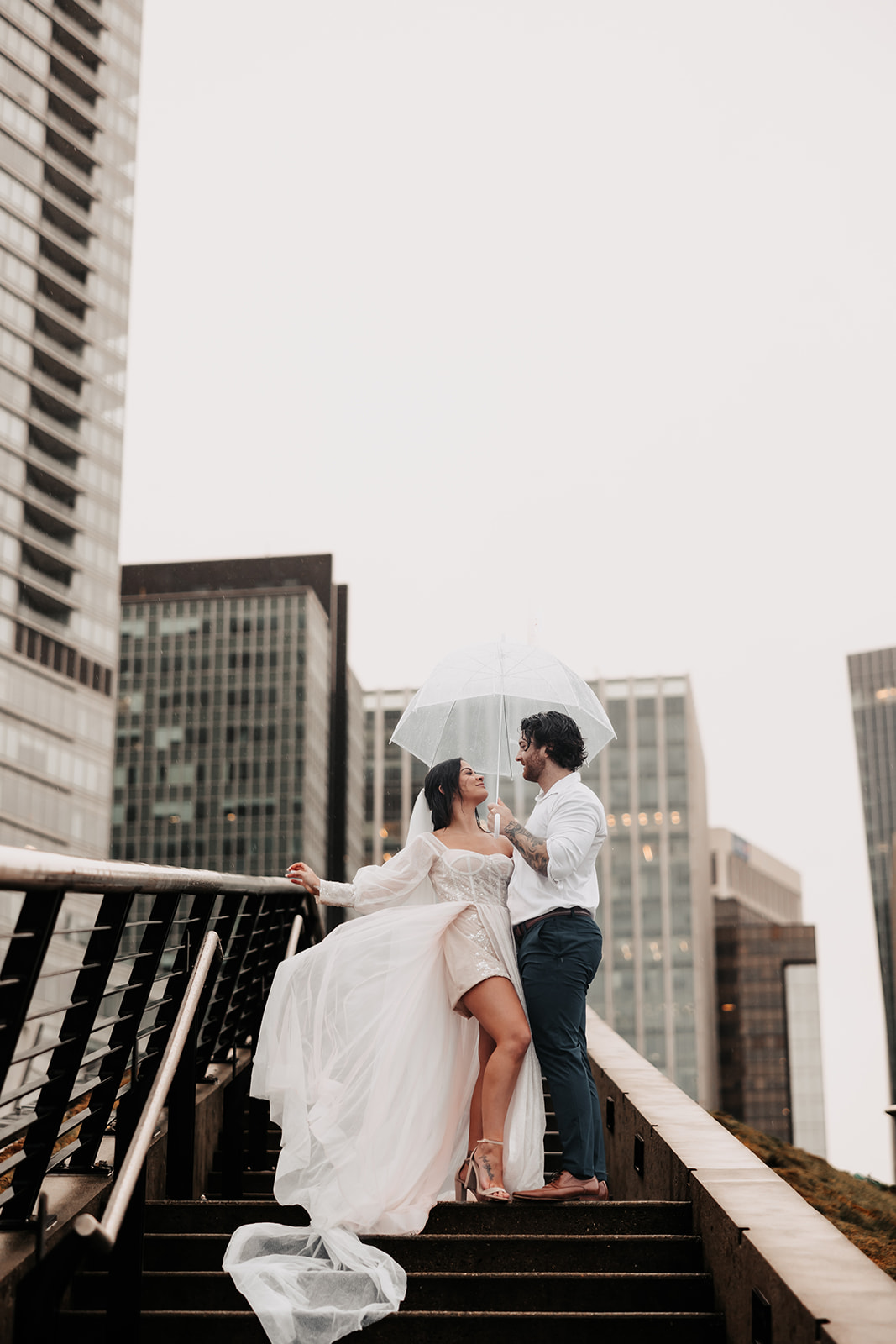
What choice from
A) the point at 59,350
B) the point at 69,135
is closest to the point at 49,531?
the point at 59,350

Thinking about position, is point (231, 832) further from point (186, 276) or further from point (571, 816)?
point (571, 816)

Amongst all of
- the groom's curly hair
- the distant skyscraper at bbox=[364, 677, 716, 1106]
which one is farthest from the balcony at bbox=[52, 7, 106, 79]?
the groom's curly hair

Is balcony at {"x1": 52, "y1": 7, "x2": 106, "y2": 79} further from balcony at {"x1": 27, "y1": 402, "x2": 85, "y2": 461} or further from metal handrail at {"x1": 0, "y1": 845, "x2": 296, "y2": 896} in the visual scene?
metal handrail at {"x1": 0, "y1": 845, "x2": 296, "y2": 896}

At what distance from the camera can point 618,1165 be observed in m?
5.52

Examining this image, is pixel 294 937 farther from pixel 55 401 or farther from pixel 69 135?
pixel 69 135

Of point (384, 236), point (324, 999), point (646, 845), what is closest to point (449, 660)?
point (324, 999)

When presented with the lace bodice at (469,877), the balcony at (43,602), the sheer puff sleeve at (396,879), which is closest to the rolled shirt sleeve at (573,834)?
the lace bodice at (469,877)

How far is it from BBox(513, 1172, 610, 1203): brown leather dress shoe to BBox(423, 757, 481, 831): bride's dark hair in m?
1.36

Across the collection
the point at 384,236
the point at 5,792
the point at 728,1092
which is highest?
the point at 384,236

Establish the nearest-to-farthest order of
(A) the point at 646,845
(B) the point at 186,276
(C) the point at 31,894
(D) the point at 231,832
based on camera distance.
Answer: (C) the point at 31,894 < (D) the point at 231,832 < (A) the point at 646,845 < (B) the point at 186,276

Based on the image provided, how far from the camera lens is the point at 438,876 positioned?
5.00 meters

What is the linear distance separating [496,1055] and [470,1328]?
146cm

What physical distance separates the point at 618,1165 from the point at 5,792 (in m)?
57.1

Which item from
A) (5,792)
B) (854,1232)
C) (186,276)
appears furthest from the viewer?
(186,276)
